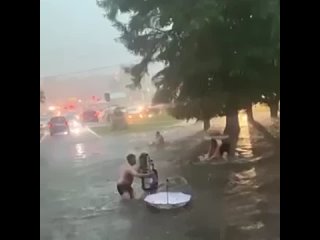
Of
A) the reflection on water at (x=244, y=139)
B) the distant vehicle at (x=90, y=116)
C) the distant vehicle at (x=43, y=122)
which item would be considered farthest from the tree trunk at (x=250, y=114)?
the distant vehicle at (x=43, y=122)

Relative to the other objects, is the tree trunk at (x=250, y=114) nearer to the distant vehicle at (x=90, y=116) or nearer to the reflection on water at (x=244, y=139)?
the reflection on water at (x=244, y=139)

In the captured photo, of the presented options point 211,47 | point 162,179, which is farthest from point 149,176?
point 211,47

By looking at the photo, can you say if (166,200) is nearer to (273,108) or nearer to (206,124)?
(206,124)

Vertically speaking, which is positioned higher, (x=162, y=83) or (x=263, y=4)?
(x=263, y=4)

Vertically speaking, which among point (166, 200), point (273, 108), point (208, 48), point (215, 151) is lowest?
point (166, 200)
